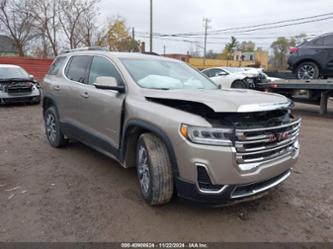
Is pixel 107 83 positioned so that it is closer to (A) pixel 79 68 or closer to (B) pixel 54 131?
(A) pixel 79 68

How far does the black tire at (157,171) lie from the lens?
315 cm

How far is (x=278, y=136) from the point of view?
314cm

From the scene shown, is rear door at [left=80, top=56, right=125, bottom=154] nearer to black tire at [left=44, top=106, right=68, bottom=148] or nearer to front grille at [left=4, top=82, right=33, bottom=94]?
black tire at [left=44, top=106, right=68, bottom=148]

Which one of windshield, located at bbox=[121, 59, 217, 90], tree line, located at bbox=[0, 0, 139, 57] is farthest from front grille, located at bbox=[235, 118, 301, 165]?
tree line, located at bbox=[0, 0, 139, 57]

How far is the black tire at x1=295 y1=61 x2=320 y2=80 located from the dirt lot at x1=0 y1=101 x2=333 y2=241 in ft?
19.6

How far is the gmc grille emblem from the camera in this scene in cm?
307

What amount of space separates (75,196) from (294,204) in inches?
103

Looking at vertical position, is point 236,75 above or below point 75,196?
above

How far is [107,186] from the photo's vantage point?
4.07m

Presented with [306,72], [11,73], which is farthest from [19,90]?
[306,72]

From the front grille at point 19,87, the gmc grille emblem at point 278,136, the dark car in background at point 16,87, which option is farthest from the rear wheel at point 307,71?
the front grille at point 19,87

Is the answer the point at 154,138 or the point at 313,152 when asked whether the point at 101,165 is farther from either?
the point at 313,152

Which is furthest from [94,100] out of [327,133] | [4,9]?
[4,9]

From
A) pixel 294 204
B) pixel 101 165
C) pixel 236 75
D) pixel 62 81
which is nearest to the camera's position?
pixel 294 204
